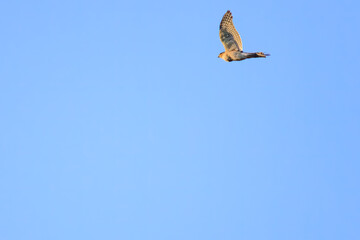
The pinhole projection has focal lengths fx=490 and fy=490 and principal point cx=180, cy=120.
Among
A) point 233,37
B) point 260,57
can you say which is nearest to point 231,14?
point 233,37

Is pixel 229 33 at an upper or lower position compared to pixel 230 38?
upper

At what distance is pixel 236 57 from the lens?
2761cm

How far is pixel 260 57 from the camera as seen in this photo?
25672 millimetres

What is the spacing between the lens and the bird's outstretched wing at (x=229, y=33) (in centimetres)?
2762

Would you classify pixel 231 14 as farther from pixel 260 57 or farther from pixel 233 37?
pixel 260 57

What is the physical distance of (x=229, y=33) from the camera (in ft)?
90.7

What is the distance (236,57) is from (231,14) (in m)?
2.51

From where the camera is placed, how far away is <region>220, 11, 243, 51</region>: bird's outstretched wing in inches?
1088

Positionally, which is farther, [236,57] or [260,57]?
[236,57]

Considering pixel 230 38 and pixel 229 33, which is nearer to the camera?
pixel 229 33

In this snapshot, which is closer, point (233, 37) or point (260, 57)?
point (260, 57)

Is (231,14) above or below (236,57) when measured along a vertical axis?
above

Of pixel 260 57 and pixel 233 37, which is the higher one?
pixel 233 37

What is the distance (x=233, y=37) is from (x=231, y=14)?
1.36 meters
